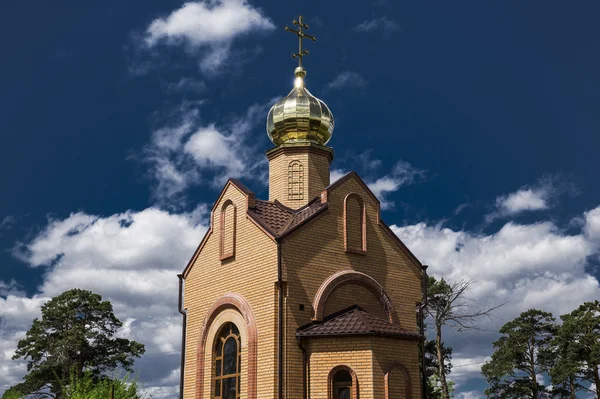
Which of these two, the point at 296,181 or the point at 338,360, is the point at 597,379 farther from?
the point at 338,360

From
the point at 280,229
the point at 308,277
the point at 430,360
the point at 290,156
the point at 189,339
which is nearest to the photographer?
the point at 308,277

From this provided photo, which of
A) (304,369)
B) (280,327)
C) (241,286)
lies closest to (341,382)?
(304,369)

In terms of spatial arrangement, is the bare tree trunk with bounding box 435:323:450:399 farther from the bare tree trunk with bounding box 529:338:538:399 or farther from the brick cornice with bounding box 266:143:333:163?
the brick cornice with bounding box 266:143:333:163

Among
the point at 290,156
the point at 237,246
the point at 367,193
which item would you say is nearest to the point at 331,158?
the point at 290,156

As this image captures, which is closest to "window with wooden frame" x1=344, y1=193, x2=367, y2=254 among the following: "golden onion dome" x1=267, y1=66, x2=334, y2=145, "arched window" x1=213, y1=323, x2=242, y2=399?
"golden onion dome" x1=267, y1=66, x2=334, y2=145

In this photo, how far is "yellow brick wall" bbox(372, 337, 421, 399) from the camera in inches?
546

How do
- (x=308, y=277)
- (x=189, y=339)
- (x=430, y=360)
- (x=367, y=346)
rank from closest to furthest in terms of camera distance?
(x=367, y=346), (x=308, y=277), (x=189, y=339), (x=430, y=360)

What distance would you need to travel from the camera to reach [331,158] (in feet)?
63.9

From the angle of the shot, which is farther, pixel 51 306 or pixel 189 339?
pixel 51 306

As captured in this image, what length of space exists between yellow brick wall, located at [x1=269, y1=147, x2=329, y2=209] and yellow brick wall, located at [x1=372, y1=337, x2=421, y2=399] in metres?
5.25

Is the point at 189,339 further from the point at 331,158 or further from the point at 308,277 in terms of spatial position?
the point at 331,158

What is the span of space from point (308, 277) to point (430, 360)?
1750 centimetres

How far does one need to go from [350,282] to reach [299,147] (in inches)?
182

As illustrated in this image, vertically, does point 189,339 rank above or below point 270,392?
above
